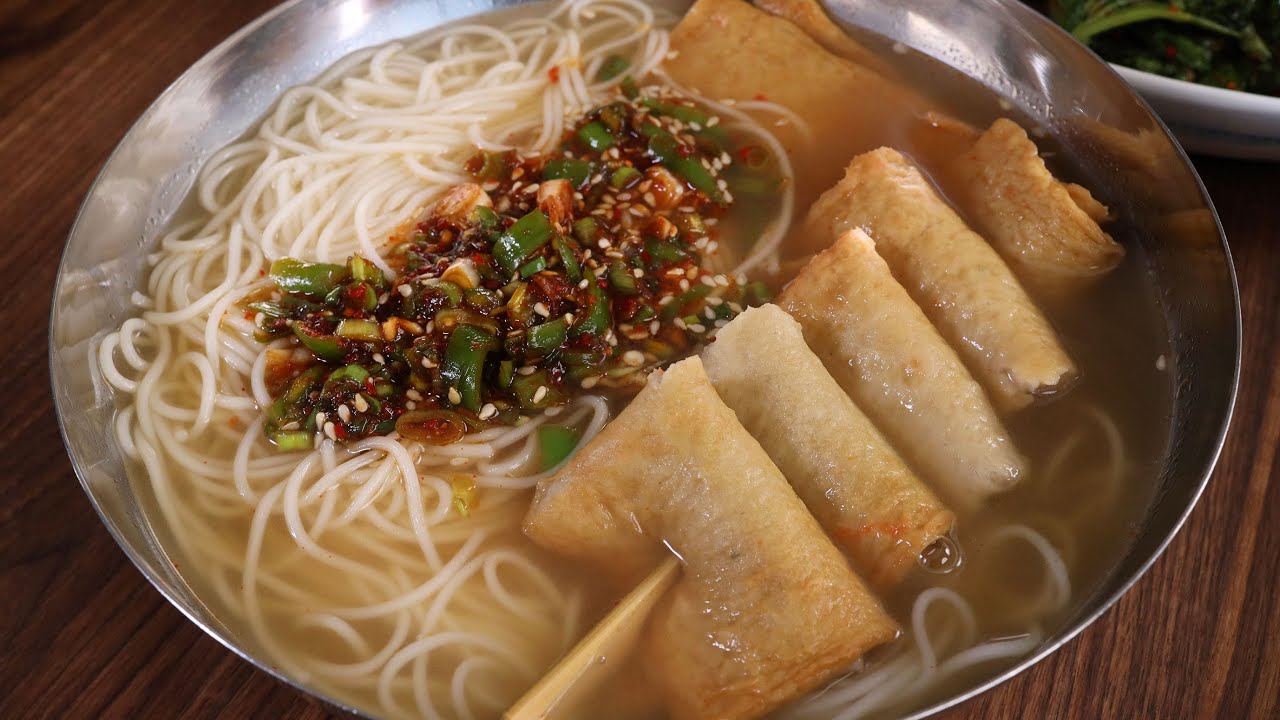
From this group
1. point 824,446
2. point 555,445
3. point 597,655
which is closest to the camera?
point 597,655

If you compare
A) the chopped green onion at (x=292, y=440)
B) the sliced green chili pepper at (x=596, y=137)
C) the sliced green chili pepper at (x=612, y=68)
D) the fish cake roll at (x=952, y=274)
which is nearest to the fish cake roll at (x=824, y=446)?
the fish cake roll at (x=952, y=274)

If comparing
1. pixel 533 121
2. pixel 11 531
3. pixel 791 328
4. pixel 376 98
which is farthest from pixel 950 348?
pixel 11 531

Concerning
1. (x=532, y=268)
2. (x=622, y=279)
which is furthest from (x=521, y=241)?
(x=622, y=279)

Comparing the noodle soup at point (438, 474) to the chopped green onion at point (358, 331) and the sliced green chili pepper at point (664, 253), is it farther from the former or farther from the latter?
the chopped green onion at point (358, 331)

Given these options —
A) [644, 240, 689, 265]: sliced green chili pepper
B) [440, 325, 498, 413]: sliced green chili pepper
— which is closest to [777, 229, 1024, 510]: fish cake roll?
[644, 240, 689, 265]: sliced green chili pepper

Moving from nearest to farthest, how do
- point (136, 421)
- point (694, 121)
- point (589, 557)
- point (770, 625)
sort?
point (770, 625) < point (589, 557) < point (136, 421) < point (694, 121)

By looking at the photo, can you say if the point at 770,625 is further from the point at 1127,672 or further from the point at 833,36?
the point at 833,36

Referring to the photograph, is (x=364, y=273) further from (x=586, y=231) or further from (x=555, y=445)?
(x=555, y=445)
